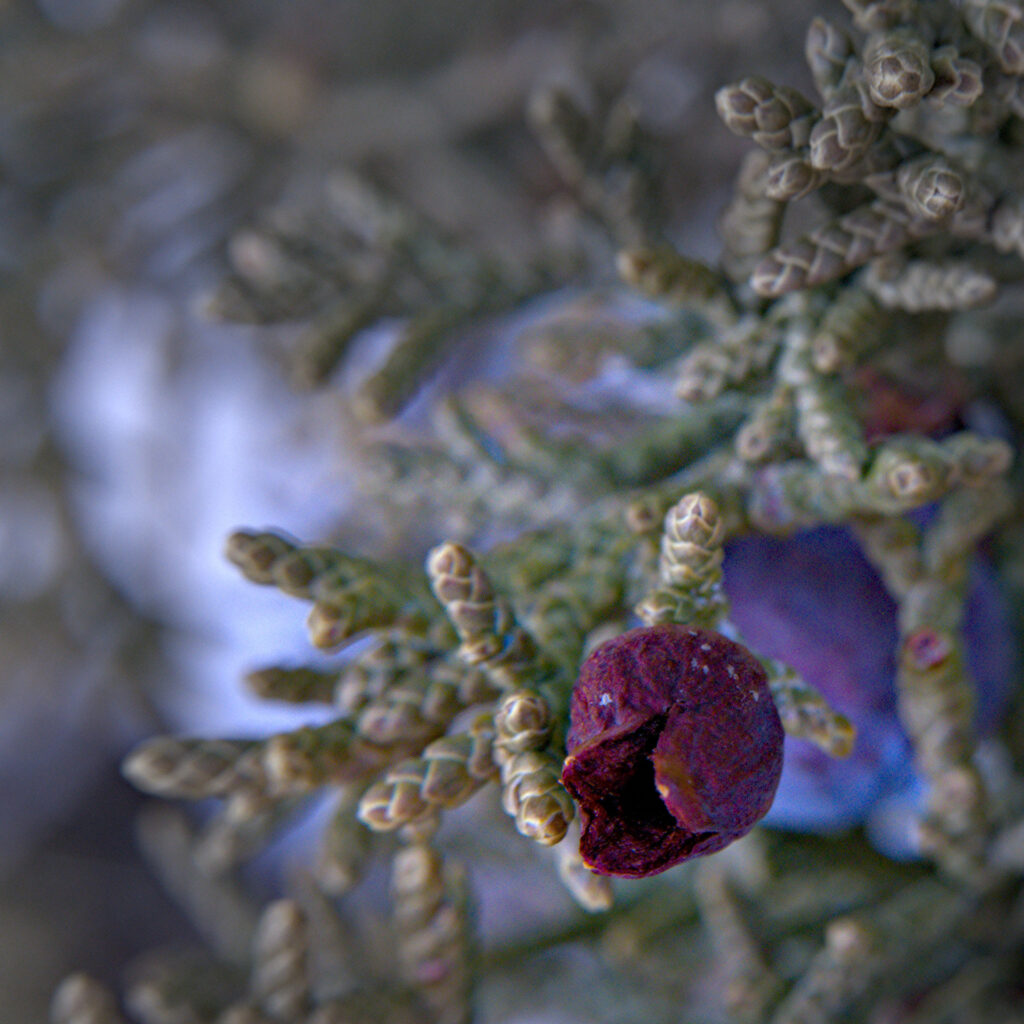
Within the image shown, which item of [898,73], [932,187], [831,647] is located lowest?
[831,647]

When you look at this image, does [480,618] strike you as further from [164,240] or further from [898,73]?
[164,240]

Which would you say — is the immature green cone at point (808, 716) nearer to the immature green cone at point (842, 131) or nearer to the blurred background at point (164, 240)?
the immature green cone at point (842, 131)

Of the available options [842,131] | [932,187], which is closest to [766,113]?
[842,131]

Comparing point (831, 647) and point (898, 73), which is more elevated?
point (898, 73)

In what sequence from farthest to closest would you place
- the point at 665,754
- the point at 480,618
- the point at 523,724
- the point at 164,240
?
the point at 164,240, the point at 480,618, the point at 523,724, the point at 665,754

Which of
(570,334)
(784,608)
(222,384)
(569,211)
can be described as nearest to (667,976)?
(784,608)

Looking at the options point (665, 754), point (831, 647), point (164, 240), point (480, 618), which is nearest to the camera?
point (665, 754)

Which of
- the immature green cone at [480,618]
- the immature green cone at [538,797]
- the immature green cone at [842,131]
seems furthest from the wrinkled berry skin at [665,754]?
the immature green cone at [842,131]

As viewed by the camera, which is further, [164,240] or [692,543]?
[164,240]
